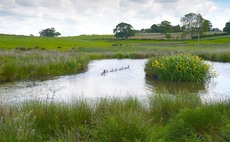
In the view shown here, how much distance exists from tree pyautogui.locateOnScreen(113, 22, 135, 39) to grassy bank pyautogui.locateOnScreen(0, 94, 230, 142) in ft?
346

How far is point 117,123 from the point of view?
222 inches

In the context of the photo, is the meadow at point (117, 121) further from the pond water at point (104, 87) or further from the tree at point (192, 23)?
the tree at point (192, 23)

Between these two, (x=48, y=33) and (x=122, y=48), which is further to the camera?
(x=48, y=33)

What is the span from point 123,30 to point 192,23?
28.6 meters

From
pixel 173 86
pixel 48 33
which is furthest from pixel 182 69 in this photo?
pixel 48 33

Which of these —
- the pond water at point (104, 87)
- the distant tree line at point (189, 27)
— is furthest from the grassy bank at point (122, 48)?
the distant tree line at point (189, 27)

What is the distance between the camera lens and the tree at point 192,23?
92.6 meters

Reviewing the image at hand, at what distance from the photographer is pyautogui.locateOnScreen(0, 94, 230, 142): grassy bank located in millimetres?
5465

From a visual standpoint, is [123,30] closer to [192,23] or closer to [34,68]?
[192,23]

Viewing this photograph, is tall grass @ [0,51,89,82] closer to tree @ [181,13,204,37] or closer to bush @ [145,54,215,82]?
bush @ [145,54,215,82]

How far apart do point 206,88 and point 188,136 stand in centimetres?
972

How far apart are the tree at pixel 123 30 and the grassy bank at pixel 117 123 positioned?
105 metres

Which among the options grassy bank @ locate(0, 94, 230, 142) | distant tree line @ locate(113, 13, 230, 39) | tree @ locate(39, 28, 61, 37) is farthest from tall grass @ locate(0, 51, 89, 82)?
tree @ locate(39, 28, 61, 37)

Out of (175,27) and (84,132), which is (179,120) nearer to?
(84,132)
